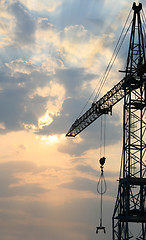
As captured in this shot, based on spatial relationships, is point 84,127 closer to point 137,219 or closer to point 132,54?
point 132,54

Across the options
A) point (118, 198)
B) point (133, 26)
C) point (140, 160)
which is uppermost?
point (133, 26)

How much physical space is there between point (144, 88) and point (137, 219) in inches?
871

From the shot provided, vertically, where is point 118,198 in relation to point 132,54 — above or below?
below

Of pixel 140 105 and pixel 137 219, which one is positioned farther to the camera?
pixel 140 105

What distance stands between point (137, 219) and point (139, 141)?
1248 cm

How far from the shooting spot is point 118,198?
64.0 metres

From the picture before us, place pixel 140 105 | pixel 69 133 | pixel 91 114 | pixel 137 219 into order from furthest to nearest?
1. pixel 69 133
2. pixel 91 114
3. pixel 140 105
4. pixel 137 219

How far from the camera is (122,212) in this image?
62.8 m

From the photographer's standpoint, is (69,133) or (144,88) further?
(69,133)

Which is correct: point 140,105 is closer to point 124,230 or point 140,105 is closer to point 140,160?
point 140,160

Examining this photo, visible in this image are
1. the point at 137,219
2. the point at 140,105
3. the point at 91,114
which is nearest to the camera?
the point at 137,219

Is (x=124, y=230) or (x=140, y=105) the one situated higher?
(x=140, y=105)

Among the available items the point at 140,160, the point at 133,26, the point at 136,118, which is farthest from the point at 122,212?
the point at 133,26

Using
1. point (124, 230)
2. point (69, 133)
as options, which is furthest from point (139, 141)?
point (69, 133)
